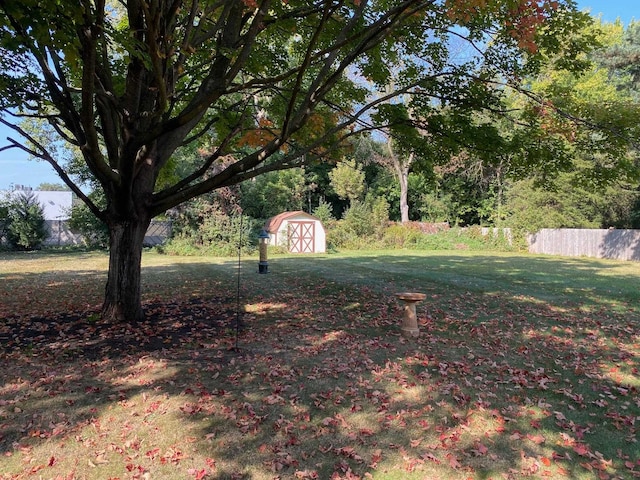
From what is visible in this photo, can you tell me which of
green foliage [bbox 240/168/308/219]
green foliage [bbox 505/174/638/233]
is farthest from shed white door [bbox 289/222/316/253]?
green foliage [bbox 505/174/638/233]

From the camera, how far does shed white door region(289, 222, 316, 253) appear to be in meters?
27.7

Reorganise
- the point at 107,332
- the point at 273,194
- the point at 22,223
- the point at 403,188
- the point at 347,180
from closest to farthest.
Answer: the point at 107,332, the point at 22,223, the point at 273,194, the point at 347,180, the point at 403,188

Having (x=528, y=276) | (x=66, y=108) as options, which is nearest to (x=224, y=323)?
(x=66, y=108)

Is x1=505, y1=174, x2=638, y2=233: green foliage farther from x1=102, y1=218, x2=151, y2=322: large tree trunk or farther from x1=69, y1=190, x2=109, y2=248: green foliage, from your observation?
x1=102, y1=218, x2=151, y2=322: large tree trunk

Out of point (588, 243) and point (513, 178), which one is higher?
point (513, 178)

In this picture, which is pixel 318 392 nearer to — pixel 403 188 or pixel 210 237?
pixel 210 237

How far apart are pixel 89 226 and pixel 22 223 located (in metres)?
4.13

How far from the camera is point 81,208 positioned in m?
28.0

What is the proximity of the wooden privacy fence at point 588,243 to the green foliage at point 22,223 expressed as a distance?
3264 centimetres

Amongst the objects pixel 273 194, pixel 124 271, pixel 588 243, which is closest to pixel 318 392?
pixel 124 271

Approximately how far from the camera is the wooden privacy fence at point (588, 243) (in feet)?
83.0

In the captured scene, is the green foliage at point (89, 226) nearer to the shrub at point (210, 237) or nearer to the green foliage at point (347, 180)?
the shrub at point (210, 237)

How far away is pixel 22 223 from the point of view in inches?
1100

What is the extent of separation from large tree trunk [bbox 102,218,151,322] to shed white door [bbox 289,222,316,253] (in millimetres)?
20423
